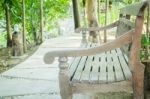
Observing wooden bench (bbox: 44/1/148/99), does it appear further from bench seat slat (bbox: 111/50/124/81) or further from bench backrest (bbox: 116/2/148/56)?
bench backrest (bbox: 116/2/148/56)

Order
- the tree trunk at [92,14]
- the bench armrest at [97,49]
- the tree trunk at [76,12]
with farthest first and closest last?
1. the tree trunk at [76,12]
2. the tree trunk at [92,14]
3. the bench armrest at [97,49]

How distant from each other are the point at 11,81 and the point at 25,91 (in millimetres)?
846

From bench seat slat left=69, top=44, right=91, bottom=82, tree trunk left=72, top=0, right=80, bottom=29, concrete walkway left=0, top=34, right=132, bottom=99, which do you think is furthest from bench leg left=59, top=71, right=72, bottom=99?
tree trunk left=72, top=0, right=80, bottom=29

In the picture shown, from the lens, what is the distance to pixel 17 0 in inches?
584

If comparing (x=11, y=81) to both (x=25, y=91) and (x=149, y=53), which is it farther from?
(x=149, y=53)

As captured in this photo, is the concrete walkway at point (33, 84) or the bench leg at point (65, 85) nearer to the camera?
the bench leg at point (65, 85)

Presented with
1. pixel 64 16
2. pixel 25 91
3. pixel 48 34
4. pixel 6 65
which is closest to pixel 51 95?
pixel 25 91

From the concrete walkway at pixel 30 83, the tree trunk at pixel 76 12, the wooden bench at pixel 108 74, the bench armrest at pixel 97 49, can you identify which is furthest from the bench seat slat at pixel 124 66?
the tree trunk at pixel 76 12

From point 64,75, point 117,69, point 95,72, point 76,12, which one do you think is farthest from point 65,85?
point 76,12

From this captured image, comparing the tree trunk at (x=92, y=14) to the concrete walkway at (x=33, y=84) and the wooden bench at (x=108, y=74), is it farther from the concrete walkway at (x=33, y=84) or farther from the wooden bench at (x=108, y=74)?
the wooden bench at (x=108, y=74)

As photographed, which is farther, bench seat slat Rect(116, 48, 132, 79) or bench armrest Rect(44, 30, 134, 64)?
bench seat slat Rect(116, 48, 132, 79)

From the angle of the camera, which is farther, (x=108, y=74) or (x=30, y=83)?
(x=30, y=83)

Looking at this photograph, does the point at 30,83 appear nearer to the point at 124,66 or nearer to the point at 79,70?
the point at 79,70

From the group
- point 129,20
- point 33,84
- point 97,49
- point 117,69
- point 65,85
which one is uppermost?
point 129,20
